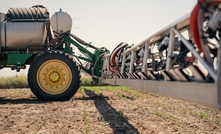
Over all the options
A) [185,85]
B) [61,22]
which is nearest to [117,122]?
[185,85]

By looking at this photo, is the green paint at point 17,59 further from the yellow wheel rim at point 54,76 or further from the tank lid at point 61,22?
the tank lid at point 61,22

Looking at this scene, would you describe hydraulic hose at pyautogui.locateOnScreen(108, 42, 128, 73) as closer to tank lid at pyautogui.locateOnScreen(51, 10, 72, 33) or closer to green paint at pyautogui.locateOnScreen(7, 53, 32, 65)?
green paint at pyautogui.locateOnScreen(7, 53, 32, 65)

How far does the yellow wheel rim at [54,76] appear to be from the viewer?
8.93 meters

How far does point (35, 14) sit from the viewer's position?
9.83m

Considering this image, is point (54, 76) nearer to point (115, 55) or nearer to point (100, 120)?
point (115, 55)

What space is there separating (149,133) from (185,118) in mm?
1732

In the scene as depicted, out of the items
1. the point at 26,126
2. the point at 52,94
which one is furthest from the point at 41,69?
the point at 26,126

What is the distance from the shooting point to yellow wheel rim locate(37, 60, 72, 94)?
29.3 feet

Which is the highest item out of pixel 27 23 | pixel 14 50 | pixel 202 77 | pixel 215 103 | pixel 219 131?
pixel 27 23

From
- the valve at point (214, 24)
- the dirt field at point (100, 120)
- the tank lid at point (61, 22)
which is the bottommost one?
the dirt field at point (100, 120)

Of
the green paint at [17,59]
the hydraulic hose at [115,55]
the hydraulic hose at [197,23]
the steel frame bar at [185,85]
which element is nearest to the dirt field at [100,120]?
the steel frame bar at [185,85]

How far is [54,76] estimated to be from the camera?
9055 mm

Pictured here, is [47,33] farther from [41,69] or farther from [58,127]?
[58,127]

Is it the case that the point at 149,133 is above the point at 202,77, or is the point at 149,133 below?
below
